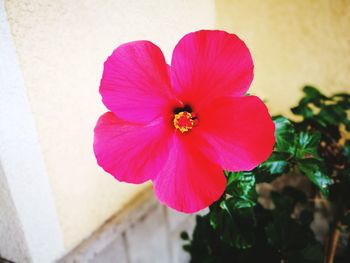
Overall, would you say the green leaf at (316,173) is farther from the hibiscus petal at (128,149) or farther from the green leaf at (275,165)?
the hibiscus petal at (128,149)

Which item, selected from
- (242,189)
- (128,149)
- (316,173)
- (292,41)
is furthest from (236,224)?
(292,41)

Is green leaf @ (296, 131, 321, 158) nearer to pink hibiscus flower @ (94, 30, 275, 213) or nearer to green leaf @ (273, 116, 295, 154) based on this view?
green leaf @ (273, 116, 295, 154)

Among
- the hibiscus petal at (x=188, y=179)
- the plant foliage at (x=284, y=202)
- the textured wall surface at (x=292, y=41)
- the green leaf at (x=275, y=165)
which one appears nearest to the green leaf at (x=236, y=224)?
the plant foliage at (x=284, y=202)

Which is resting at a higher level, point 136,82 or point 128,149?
point 136,82

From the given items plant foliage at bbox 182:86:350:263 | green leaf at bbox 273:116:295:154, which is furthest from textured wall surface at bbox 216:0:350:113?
green leaf at bbox 273:116:295:154

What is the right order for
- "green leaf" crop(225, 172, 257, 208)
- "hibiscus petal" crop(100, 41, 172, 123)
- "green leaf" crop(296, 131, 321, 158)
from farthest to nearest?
"green leaf" crop(296, 131, 321, 158) → "green leaf" crop(225, 172, 257, 208) → "hibiscus petal" crop(100, 41, 172, 123)

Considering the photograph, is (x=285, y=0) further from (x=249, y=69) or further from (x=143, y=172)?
(x=143, y=172)

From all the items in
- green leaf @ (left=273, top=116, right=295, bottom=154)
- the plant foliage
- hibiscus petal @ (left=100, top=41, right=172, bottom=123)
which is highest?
hibiscus petal @ (left=100, top=41, right=172, bottom=123)

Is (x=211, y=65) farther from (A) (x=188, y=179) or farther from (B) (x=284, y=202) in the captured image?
(B) (x=284, y=202)
